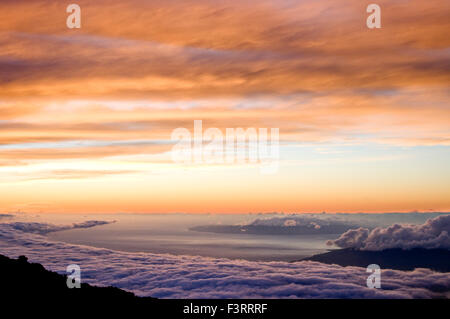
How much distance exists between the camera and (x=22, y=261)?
190250mm

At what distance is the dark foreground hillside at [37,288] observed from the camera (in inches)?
6196

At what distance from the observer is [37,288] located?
566 feet

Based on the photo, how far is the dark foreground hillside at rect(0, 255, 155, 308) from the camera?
157 m

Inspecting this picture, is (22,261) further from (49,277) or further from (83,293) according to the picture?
(83,293)

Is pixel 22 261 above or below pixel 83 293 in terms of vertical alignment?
above
